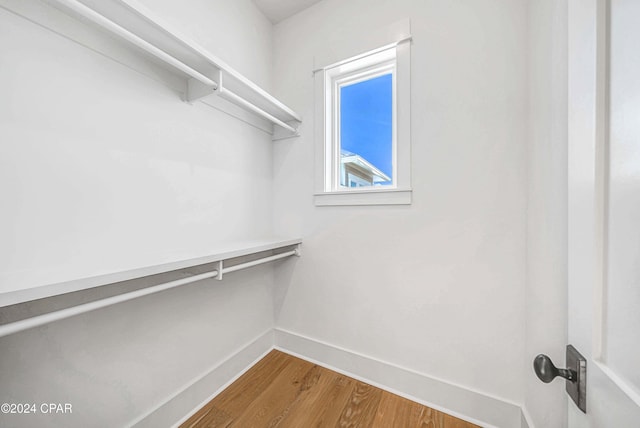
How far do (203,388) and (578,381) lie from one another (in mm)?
1532

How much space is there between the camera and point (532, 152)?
1.03 metres

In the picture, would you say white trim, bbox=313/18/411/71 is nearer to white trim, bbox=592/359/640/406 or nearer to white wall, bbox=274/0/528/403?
white wall, bbox=274/0/528/403

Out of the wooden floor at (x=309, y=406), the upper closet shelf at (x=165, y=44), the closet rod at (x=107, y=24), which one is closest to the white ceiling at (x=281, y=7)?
the upper closet shelf at (x=165, y=44)

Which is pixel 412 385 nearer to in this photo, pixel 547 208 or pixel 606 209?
pixel 547 208

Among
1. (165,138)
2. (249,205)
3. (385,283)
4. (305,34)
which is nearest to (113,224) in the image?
(165,138)

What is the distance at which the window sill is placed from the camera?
4.41 feet

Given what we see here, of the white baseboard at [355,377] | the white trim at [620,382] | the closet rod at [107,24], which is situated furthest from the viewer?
the white baseboard at [355,377]

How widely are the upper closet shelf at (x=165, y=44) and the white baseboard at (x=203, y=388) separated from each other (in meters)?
1.50

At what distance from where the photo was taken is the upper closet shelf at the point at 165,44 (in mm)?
754

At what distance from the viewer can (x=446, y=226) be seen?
1.24 meters

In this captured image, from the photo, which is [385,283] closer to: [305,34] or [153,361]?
[153,361]

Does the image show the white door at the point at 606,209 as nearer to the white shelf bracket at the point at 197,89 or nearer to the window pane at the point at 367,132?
the window pane at the point at 367,132

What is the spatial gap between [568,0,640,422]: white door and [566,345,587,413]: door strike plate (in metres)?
0.01

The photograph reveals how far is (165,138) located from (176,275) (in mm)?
665
